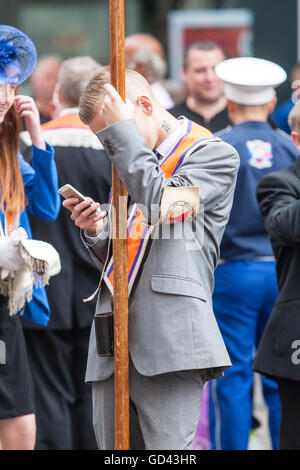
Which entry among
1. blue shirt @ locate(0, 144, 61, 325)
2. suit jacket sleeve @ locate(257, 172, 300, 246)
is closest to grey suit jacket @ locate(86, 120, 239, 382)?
suit jacket sleeve @ locate(257, 172, 300, 246)

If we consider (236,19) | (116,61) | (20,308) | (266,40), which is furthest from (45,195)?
(266,40)

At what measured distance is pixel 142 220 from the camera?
116 inches

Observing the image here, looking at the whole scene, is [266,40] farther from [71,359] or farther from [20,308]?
[20,308]

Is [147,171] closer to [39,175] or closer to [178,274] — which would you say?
[178,274]

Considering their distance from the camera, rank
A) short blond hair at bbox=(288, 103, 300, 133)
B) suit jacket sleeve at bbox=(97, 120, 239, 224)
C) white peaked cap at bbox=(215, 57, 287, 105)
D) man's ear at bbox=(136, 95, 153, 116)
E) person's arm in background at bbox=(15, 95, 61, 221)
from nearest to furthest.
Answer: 1. suit jacket sleeve at bbox=(97, 120, 239, 224)
2. man's ear at bbox=(136, 95, 153, 116)
3. short blond hair at bbox=(288, 103, 300, 133)
4. person's arm in background at bbox=(15, 95, 61, 221)
5. white peaked cap at bbox=(215, 57, 287, 105)

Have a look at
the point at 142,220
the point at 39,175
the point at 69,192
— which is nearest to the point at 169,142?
the point at 142,220

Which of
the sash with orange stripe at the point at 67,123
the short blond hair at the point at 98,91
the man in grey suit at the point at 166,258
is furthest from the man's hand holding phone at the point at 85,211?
the sash with orange stripe at the point at 67,123

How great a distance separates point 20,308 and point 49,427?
1.26 metres

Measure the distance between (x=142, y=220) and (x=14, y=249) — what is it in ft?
2.44

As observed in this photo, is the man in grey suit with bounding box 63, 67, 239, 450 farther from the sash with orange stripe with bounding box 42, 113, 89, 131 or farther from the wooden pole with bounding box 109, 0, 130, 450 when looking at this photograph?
the sash with orange stripe with bounding box 42, 113, 89, 131

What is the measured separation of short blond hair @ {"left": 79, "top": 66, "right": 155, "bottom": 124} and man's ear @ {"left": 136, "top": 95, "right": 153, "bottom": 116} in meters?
0.02

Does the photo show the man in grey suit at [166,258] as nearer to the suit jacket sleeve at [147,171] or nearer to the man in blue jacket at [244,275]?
the suit jacket sleeve at [147,171]

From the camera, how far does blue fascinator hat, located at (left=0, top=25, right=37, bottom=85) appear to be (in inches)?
137

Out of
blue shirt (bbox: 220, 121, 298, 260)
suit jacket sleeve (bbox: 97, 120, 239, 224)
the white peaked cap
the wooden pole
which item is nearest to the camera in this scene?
suit jacket sleeve (bbox: 97, 120, 239, 224)
